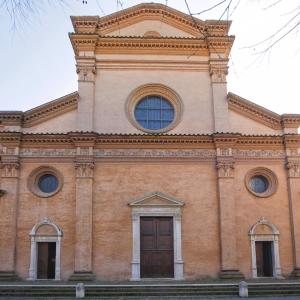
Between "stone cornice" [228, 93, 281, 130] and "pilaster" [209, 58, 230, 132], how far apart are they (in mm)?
438

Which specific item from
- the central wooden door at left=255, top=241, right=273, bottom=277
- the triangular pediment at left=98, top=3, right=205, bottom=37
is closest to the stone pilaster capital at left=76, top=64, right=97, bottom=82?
the triangular pediment at left=98, top=3, right=205, bottom=37

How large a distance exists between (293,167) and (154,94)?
8.09 meters

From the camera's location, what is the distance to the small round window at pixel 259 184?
22719mm

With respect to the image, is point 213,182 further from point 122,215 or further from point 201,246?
point 122,215

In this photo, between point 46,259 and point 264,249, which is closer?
point 46,259

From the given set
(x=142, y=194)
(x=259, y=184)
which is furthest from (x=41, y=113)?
(x=259, y=184)

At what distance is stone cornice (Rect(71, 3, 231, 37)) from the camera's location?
2370 centimetres

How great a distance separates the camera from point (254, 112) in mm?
23188

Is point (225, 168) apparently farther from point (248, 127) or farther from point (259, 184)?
point (248, 127)

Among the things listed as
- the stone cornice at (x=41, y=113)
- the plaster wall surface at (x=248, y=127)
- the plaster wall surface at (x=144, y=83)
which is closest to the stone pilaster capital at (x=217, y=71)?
the plaster wall surface at (x=144, y=83)

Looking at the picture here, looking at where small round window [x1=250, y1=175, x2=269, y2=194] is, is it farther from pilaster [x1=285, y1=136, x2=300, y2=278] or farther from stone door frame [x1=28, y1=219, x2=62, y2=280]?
stone door frame [x1=28, y1=219, x2=62, y2=280]

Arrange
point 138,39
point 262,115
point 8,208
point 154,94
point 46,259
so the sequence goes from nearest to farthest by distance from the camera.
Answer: point 8,208 → point 46,259 → point 262,115 → point 138,39 → point 154,94

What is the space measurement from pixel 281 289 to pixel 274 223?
4582mm

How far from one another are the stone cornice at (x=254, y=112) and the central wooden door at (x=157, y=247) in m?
6.76
